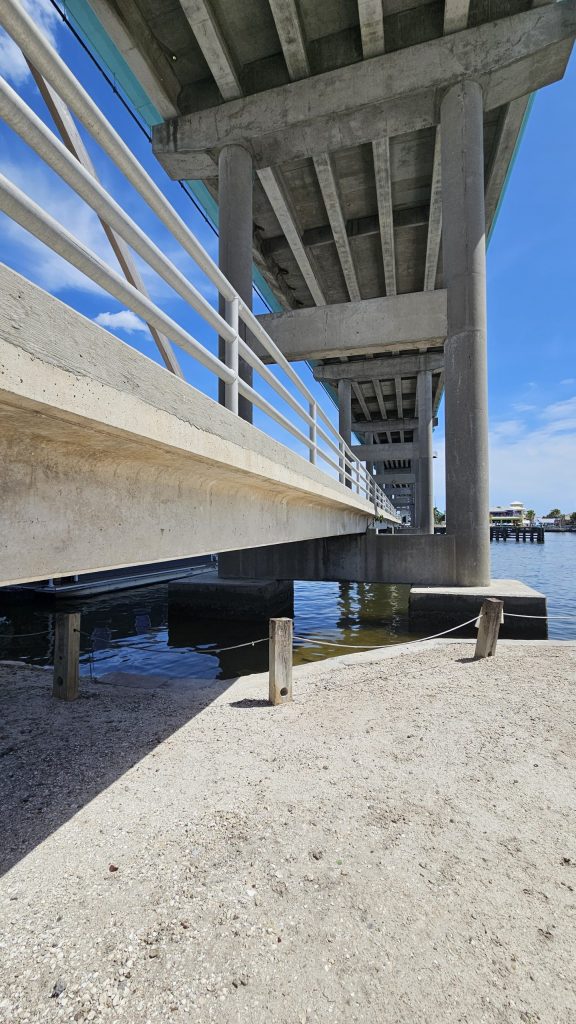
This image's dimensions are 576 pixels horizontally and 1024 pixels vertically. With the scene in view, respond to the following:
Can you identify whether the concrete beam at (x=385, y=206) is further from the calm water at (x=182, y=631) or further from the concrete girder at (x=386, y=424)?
the concrete girder at (x=386, y=424)

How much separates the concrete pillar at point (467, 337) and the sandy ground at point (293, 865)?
653cm

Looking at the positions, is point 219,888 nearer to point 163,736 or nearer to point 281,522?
point 163,736

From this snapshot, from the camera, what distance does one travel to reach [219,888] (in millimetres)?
2861

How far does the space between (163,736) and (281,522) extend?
306cm

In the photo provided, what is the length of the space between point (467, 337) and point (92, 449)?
37.3 ft

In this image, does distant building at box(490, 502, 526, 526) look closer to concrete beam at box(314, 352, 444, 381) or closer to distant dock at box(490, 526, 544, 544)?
distant dock at box(490, 526, 544, 544)

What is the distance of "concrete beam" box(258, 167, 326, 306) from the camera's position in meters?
16.2

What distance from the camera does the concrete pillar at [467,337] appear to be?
1159 centimetres

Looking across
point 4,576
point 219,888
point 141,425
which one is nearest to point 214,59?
point 141,425

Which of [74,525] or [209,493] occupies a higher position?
[209,493]

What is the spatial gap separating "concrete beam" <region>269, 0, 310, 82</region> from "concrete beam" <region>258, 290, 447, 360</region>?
19.7 feet

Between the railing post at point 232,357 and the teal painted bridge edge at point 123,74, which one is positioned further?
the teal painted bridge edge at point 123,74

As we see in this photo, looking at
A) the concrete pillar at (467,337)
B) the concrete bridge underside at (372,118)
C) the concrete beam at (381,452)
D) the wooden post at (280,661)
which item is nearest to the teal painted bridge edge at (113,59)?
the concrete bridge underside at (372,118)

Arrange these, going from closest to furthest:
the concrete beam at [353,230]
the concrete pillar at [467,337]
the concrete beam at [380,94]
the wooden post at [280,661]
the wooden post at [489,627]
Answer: the wooden post at [280,661]
the wooden post at [489,627]
the concrete beam at [380,94]
the concrete pillar at [467,337]
the concrete beam at [353,230]
